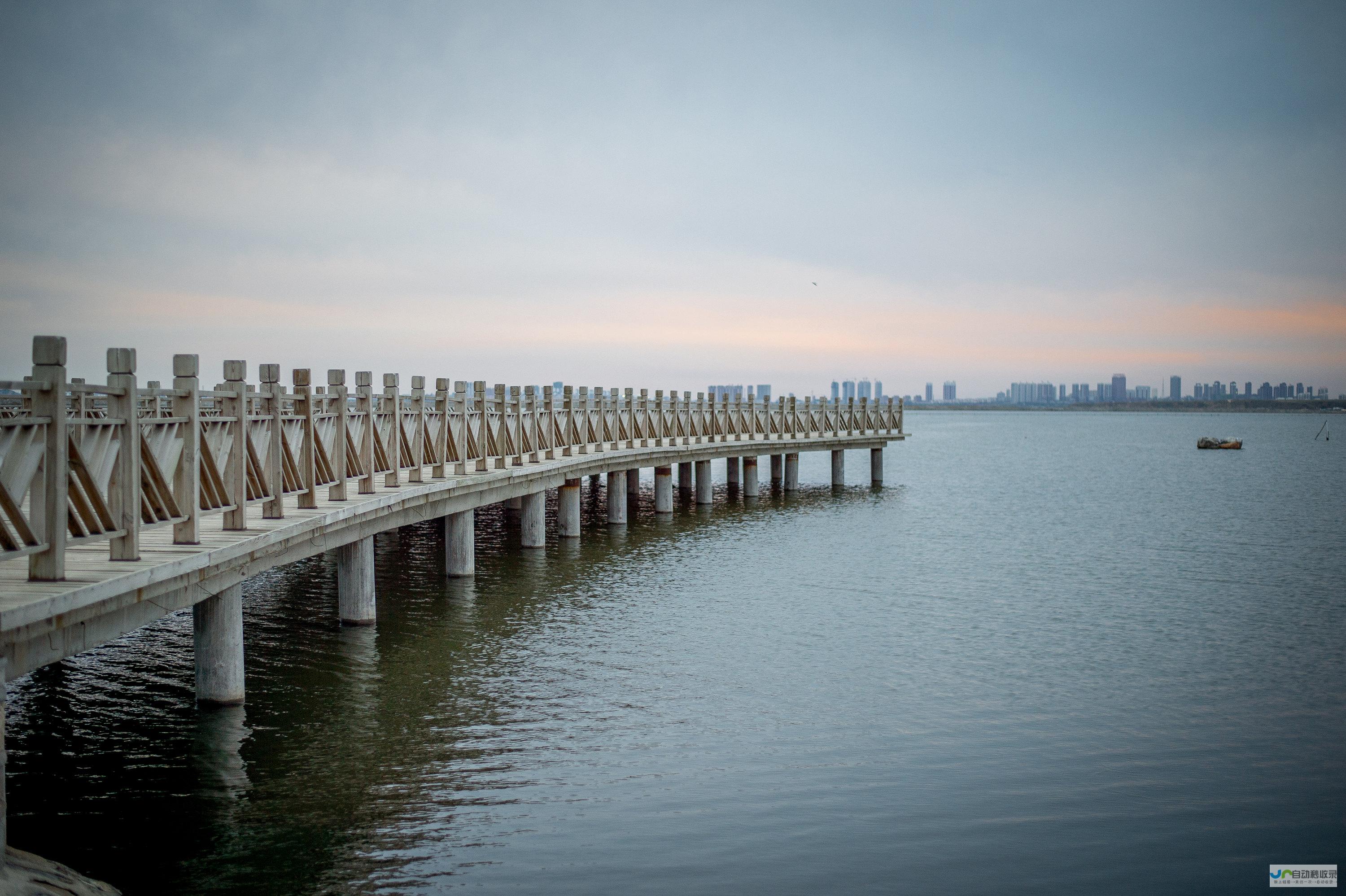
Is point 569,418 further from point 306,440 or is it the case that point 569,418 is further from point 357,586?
point 306,440

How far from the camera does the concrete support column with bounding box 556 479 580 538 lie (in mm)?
24609

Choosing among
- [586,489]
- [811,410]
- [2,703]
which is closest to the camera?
[2,703]

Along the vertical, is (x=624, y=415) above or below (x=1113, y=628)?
above

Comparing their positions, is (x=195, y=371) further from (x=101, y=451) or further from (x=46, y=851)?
(x=46, y=851)

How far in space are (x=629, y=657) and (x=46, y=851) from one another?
7.14m

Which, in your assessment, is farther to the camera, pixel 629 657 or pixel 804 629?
pixel 804 629

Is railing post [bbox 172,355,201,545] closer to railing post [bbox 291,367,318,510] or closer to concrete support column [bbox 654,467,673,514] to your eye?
railing post [bbox 291,367,318,510]

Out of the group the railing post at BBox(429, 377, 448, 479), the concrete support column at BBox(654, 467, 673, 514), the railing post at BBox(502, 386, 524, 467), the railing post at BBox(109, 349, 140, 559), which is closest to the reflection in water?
the railing post at BBox(109, 349, 140, 559)

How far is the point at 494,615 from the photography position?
16.0 meters

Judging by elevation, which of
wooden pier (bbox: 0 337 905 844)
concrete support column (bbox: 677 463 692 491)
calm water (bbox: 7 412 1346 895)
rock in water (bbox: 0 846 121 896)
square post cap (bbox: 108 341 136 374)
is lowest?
calm water (bbox: 7 412 1346 895)

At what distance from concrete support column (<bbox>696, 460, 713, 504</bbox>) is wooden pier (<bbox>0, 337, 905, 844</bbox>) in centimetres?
1150

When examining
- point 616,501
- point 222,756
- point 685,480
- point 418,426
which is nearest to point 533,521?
point 616,501

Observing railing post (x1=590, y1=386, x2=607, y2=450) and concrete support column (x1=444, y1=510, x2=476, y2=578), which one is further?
railing post (x1=590, y1=386, x2=607, y2=450)

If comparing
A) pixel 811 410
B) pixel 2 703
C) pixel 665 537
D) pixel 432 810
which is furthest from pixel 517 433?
pixel 811 410
